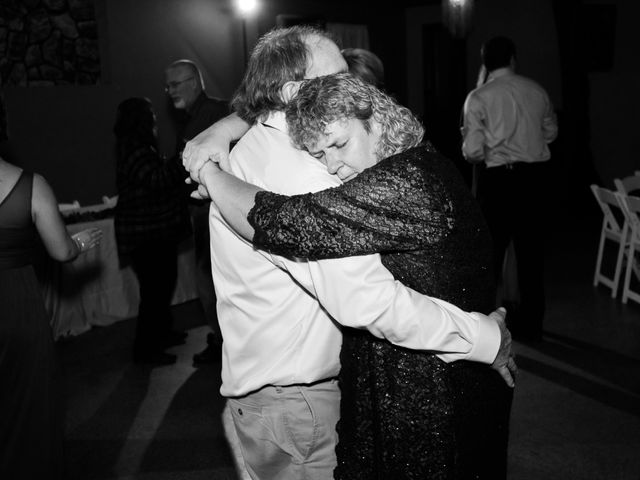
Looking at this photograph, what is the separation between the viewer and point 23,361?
2.17 metres

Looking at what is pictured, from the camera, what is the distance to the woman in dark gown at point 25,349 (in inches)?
84.7

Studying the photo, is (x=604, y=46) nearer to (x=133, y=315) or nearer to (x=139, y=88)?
(x=139, y=88)

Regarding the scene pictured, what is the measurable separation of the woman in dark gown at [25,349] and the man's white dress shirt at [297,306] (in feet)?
3.40

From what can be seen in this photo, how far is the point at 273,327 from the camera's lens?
1.35m

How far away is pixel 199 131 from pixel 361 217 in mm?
2819

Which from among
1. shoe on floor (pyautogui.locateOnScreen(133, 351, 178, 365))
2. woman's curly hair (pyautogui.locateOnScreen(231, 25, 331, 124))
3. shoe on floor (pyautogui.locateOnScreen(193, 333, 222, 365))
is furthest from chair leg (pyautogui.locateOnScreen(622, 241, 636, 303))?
woman's curly hair (pyautogui.locateOnScreen(231, 25, 331, 124))

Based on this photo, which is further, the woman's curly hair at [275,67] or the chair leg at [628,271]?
the chair leg at [628,271]

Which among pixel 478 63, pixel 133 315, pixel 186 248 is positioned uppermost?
pixel 478 63

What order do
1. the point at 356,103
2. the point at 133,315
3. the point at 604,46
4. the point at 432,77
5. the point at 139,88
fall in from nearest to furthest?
the point at 356,103 < the point at 133,315 < the point at 139,88 < the point at 604,46 < the point at 432,77

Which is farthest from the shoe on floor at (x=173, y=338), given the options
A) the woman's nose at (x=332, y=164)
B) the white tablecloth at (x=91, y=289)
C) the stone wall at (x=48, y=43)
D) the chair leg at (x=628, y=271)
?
the woman's nose at (x=332, y=164)

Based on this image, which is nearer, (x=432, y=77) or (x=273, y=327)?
(x=273, y=327)

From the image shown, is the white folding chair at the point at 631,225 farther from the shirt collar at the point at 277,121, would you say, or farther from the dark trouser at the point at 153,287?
the shirt collar at the point at 277,121

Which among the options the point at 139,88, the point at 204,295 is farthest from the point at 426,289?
the point at 139,88

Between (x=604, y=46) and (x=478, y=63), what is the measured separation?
1798 millimetres
